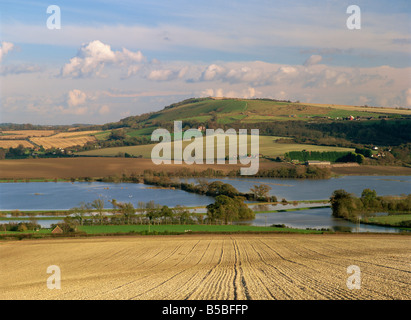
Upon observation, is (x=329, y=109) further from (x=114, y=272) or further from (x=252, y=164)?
(x=114, y=272)

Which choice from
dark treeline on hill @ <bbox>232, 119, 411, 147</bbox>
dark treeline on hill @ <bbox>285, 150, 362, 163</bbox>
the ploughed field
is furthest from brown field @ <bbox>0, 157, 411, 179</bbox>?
the ploughed field

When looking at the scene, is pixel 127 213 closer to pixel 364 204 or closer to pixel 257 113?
pixel 364 204

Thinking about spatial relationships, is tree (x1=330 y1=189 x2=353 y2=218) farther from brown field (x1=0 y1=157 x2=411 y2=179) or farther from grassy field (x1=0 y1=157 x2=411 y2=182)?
brown field (x1=0 y1=157 x2=411 y2=179)

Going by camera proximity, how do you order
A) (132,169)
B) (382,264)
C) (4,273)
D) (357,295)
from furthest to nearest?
(132,169) → (4,273) → (382,264) → (357,295)

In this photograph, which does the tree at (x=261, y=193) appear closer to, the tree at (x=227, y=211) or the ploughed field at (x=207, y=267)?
the tree at (x=227, y=211)

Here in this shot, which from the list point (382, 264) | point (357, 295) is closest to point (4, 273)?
point (357, 295)

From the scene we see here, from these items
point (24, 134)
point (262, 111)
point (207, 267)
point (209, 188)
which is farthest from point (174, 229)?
point (24, 134)
